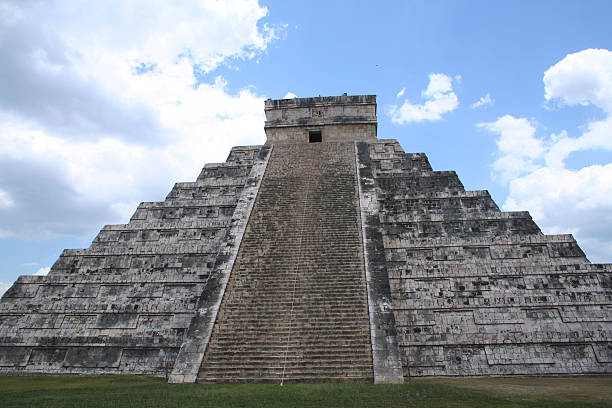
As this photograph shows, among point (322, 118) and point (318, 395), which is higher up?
point (322, 118)

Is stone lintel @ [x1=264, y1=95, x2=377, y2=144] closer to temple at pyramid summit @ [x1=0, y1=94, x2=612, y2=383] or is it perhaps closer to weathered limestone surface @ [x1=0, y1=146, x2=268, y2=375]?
temple at pyramid summit @ [x1=0, y1=94, x2=612, y2=383]

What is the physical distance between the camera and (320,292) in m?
9.24

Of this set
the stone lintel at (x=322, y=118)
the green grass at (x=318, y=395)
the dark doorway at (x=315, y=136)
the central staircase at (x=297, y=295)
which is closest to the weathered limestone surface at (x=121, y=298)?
the central staircase at (x=297, y=295)

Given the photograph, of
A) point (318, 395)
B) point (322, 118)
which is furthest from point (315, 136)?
point (318, 395)

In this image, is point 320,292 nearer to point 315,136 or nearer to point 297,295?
point 297,295

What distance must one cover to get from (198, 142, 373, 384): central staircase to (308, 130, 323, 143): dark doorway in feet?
17.1

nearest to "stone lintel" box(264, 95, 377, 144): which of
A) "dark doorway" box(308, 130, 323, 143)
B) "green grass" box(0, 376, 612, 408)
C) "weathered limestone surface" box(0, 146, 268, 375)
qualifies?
"dark doorway" box(308, 130, 323, 143)

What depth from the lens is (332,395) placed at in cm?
600

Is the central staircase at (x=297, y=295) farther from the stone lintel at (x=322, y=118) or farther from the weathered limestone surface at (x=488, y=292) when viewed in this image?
the stone lintel at (x=322, y=118)

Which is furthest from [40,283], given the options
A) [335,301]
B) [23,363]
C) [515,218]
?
[515,218]

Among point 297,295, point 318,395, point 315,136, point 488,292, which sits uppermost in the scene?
point 315,136

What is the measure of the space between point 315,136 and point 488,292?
37.6 ft

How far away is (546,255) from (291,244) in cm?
733

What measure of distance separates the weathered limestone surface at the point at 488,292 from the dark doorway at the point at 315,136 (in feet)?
23.3
